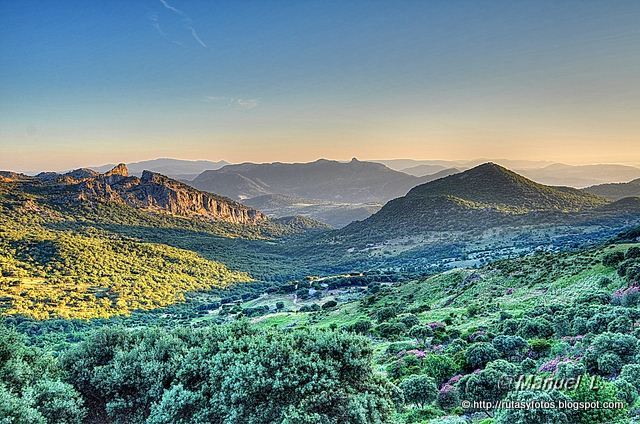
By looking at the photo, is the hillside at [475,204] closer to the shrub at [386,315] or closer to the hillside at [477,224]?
the hillside at [477,224]

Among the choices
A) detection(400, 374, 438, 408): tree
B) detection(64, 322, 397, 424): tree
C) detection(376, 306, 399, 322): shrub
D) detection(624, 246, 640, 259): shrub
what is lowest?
detection(376, 306, 399, 322): shrub

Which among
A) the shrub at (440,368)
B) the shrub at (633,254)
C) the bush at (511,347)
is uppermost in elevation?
the shrub at (633,254)

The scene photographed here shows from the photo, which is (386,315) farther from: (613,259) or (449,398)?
(449,398)

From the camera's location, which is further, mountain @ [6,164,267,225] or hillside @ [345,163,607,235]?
hillside @ [345,163,607,235]

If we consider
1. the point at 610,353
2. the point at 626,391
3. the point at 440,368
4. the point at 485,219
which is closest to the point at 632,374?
the point at 626,391

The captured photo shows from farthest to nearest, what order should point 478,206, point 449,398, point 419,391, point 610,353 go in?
point 478,206 < point 449,398 < point 419,391 < point 610,353

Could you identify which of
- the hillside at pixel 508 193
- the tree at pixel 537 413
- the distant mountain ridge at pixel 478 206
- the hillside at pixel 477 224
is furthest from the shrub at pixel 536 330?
the hillside at pixel 508 193

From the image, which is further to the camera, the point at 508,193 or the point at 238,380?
the point at 508,193

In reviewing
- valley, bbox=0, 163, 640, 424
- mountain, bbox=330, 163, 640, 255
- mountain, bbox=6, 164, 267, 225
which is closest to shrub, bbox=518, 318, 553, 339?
valley, bbox=0, 163, 640, 424

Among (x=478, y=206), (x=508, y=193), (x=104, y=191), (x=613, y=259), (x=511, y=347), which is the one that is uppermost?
(x=104, y=191)

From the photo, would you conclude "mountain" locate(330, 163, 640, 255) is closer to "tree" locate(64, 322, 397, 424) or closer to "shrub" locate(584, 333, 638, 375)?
"shrub" locate(584, 333, 638, 375)

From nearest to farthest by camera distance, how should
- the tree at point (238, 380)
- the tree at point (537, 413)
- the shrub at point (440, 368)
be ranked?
1. the tree at point (537, 413)
2. the tree at point (238, 380)
3. the shrub at point (440, 368)

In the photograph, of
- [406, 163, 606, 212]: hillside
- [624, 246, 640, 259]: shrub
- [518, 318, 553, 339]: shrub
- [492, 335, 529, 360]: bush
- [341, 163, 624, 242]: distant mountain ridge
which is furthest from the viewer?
[406, 163, 606, 212]: hillside

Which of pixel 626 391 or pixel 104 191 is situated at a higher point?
pixel 104 191
